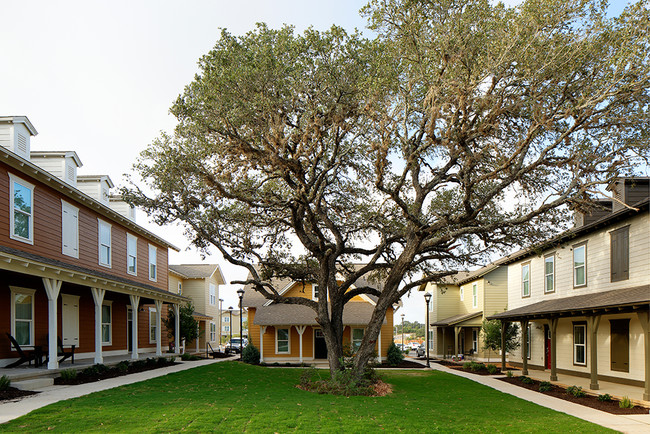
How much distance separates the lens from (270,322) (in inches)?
1201

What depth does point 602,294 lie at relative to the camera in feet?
58.9

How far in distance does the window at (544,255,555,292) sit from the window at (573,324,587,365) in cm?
243

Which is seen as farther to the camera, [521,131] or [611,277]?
[611,277]

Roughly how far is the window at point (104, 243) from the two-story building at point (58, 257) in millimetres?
44

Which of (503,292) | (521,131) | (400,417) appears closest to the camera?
(400,417)

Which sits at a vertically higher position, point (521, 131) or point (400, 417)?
point (521, 131)

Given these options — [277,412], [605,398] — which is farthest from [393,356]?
[277,412]

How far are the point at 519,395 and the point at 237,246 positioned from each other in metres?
10.3

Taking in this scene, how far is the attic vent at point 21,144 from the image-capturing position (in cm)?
1672

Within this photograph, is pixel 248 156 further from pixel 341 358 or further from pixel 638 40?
pixel 638 40

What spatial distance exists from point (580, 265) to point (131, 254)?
20.1 metres

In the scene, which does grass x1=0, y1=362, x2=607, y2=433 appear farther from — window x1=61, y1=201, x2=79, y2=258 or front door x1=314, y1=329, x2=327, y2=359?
front door x1=314, y1=329, x2=327, y2=359

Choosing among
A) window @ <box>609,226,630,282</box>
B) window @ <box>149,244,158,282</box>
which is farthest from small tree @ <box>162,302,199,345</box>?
window @ <box>609,226,630,282</box>

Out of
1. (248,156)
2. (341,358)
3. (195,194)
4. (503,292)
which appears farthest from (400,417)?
(503,292)
